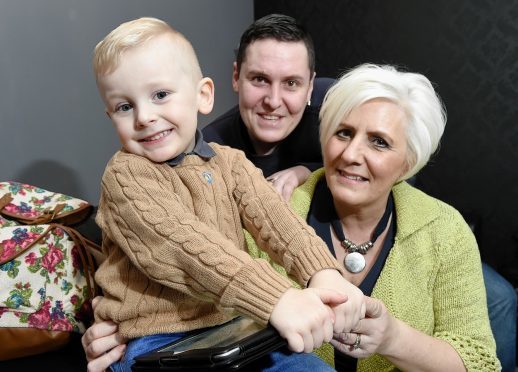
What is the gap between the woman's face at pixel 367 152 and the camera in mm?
1375

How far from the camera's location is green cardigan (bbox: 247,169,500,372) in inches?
52.9

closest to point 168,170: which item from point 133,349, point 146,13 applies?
point 133,349

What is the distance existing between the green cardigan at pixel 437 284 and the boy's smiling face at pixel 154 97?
17.5 inches

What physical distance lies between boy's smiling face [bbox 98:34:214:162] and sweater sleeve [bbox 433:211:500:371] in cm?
76

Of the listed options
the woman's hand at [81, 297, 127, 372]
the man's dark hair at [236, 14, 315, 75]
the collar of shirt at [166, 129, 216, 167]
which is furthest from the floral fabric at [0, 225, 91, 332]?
the man's dark hair at [236, 14, 315, 75]

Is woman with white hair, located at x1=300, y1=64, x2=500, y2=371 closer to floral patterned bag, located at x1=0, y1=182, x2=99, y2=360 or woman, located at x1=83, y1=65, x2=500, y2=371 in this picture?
woman, located at x1=83, y1=65, x2=500, y2=371

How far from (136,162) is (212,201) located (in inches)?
7.2

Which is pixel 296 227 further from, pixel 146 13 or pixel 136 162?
pixel 146 13

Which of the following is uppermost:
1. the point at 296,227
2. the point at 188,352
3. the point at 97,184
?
the point at 296,227

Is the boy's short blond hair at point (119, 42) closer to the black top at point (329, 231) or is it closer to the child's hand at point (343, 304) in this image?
the child's hand at point (343, 304)

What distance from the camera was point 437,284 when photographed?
4.60 feet

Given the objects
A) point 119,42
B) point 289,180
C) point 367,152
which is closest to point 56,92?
point 289,180

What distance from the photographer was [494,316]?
62.7 inches

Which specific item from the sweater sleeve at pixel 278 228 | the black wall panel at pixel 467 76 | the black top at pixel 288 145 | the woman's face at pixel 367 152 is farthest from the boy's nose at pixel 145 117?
the black wall panel at pixel 467 76
